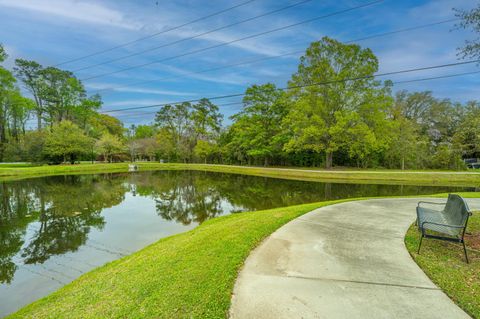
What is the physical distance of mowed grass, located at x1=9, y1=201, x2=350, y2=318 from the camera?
7.86 feet

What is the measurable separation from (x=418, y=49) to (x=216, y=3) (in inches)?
387

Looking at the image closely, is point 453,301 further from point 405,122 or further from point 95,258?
point 405,122

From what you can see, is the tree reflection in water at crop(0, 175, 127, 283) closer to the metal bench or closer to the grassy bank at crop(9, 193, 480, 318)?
the grassy bank at crop(9, 193, 480, 318)

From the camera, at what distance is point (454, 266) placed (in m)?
3.23

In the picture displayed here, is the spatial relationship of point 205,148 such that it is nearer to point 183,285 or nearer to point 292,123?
point 292,123

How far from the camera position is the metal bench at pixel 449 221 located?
132 inches

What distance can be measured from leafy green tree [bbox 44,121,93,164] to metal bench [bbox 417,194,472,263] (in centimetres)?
3905

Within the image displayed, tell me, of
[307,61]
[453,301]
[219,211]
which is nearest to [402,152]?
[307,61]

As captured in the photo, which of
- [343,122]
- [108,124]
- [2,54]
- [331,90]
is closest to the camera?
[343,122]

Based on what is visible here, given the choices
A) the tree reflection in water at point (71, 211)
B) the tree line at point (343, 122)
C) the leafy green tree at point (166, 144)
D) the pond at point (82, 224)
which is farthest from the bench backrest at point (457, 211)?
the leafy green tree at point (166, 144)

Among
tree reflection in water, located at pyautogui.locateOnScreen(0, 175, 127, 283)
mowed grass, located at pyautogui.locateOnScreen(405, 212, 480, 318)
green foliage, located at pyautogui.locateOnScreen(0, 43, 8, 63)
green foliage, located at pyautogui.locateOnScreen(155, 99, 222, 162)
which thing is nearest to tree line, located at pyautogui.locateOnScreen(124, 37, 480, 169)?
green foliage, located at pyautogui.locateOnScreen(155, 99, 222, 162)

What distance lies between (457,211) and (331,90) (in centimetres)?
2242

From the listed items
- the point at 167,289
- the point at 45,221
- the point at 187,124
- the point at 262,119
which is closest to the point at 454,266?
the point at 167,289

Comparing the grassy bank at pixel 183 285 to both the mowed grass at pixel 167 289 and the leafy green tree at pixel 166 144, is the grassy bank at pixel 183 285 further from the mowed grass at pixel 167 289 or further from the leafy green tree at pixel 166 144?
the leafy green tree at pixel 166 144
